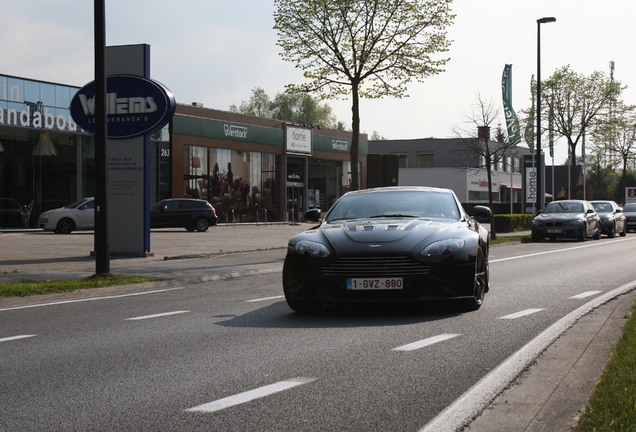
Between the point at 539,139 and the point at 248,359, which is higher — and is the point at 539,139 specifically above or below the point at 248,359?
above

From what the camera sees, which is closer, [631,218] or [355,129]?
[355,129]

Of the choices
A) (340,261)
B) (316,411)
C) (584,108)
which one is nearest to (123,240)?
(340,261)

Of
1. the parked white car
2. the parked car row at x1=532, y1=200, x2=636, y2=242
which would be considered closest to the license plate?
the parked car row at x1=532, y1=200, x2=636, y2=242

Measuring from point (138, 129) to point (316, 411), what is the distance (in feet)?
56.8

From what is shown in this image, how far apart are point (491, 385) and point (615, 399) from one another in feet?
3.54

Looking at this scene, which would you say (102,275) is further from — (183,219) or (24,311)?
(183,219)

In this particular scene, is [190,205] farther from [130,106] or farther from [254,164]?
[130,106]

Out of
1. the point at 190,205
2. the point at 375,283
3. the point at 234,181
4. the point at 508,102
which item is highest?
the point at 508,102

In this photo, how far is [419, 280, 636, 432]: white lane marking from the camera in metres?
4.91

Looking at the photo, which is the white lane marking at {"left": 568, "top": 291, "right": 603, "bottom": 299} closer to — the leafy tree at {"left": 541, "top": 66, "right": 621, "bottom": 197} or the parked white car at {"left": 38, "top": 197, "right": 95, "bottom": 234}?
the parked white car at {"left": 38, "top": 197, "right": 95, "bottom": 234}

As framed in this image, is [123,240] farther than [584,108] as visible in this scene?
No

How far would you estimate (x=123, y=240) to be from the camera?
22.1m

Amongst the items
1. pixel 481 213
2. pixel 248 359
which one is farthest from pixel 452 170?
pixel 248 359

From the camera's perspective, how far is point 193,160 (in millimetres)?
47562
